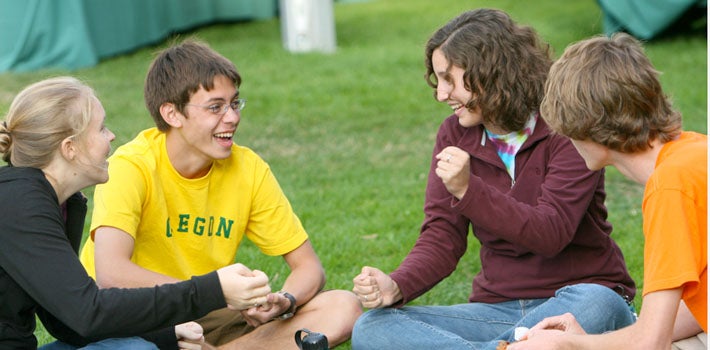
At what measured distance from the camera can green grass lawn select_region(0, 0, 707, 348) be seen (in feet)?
18.7

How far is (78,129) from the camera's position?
10.8 ft

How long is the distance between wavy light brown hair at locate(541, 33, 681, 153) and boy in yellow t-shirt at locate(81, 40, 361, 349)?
135 cm

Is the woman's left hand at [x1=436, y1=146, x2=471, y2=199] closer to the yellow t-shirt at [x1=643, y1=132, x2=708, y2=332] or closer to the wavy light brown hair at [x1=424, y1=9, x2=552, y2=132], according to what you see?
A: the wavy light brown hair at [x1=424, y1=9, x2=552, y2=132]

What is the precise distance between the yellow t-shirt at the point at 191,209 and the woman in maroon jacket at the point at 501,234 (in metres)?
0.61

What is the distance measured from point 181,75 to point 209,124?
0.22 m

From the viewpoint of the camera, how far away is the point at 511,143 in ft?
12.4

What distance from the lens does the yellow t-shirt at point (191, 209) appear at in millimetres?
3898

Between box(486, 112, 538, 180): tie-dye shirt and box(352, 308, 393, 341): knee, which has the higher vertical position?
box(486, 112, 538, 180): tie-dye shirt

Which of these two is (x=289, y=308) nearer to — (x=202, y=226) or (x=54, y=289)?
(x=202, y=226)

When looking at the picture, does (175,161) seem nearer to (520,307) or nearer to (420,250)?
(420,250)

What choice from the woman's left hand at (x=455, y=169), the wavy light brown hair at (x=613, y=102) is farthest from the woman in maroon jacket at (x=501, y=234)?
the wavy light brown hair at (x=613, y=102)

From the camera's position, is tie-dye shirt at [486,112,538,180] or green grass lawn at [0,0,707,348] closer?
tie-dye shirt at [486,112,538,180]

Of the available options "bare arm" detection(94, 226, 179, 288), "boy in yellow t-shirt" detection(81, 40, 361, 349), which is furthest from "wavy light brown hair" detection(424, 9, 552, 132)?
"bare arm" detection(94, 226, 179, 288)

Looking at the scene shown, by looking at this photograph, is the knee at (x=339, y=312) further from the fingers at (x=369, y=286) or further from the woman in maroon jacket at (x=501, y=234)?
the fingers at (x=369, y=286)
